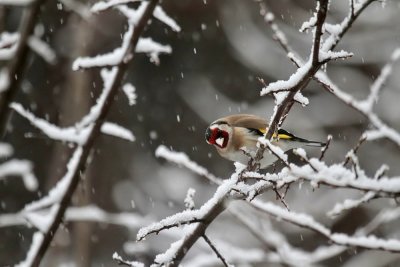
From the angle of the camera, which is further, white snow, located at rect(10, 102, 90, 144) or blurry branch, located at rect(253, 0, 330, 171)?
white snow, located at rect(10, 102, 90, 144)

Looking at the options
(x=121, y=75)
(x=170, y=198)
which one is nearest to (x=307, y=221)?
(x=121, y=75)

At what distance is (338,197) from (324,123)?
214 centimetres

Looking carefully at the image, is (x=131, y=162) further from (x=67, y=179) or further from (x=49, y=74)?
(x=67, y=179)

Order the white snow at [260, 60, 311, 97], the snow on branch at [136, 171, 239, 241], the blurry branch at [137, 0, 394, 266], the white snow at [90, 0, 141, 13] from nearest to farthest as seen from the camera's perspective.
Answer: the blurry branch at [137, 0, 394, 266] < the white snow at [260, 60, 311, 97] < the snow on branch at [136, 171, 239, 241] < the white snow at [90, 0, 141, 13]

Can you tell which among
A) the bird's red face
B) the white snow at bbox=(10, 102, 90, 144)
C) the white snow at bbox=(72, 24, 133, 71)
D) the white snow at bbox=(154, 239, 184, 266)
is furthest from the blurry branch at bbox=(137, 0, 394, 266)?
the bird's red face

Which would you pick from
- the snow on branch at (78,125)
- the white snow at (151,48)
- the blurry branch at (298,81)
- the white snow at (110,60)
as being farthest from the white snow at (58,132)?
the blurry branch at (298,81)

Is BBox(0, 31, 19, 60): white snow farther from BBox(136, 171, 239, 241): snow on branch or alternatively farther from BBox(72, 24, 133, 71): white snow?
BBox(136, 171, 239, 241): snow on branch

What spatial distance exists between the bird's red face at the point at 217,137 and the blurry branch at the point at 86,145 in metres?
2.02

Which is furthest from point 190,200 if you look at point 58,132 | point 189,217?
point 58,132

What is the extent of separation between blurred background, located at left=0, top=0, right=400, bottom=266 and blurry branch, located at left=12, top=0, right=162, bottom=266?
23.9 feet

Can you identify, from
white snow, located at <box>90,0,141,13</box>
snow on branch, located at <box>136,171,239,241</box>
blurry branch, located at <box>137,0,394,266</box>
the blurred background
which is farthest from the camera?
the blurred background

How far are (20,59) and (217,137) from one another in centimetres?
265

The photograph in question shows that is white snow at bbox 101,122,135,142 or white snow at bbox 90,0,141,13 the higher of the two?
white snow at bbox 90,0,141,13

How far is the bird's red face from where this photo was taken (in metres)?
4.72
